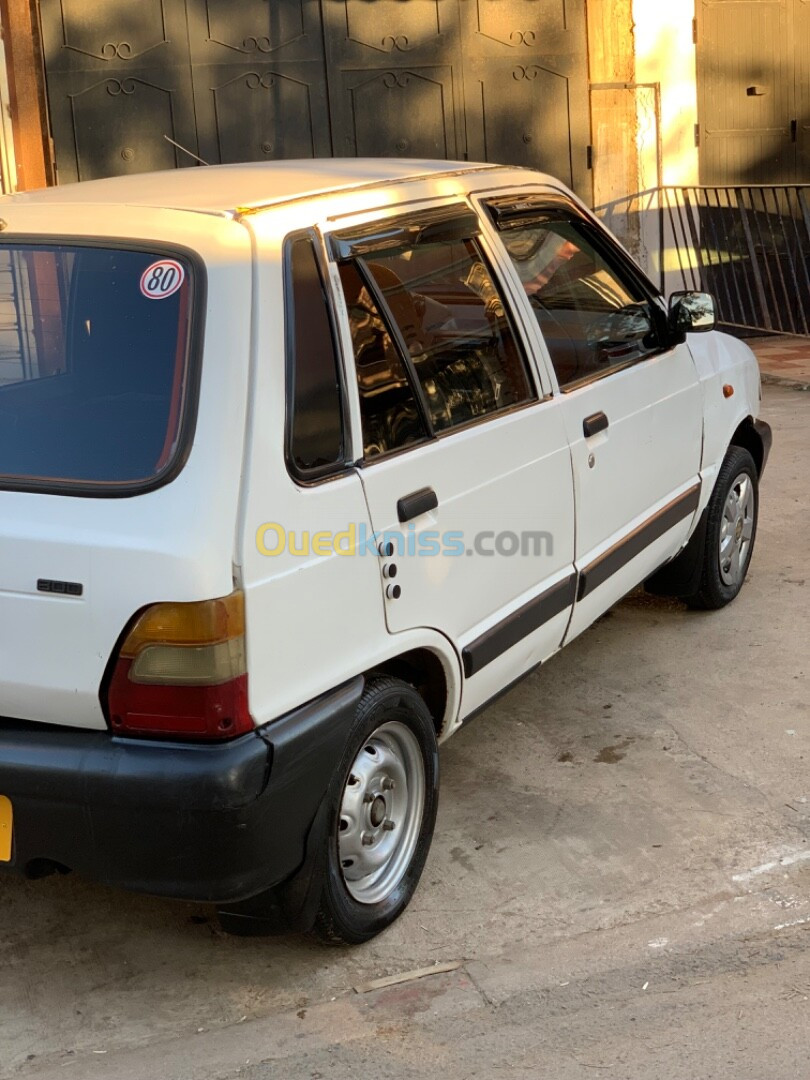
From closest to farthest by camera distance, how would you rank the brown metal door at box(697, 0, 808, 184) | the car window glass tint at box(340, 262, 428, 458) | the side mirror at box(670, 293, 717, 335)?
the car window glass tint at box(340, 262, 428, 458) → the side mirror at box(670, 293, 717, 335) → the brown metal door at box(697, 0, 808, 184)

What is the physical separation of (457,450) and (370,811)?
0.91 m

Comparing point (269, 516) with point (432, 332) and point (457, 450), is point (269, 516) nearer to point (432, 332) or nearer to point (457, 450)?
point (457, 450)

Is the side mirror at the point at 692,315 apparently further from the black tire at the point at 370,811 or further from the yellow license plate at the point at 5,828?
the yellow license plate at the point at 5,828

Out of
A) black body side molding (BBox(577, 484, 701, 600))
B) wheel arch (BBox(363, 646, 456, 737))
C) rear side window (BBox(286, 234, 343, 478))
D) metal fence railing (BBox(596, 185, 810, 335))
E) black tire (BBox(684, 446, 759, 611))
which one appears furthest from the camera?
metal fence railing (BBox(596, 185, 810, 335))

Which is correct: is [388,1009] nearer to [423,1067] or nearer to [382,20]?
[423,1067]

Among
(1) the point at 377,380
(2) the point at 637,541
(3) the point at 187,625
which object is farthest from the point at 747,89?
(3) the point at 187,625

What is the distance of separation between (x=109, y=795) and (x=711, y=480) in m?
2.99

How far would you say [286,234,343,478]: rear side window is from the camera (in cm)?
284

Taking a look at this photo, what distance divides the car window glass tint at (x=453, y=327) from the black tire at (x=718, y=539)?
164 cm

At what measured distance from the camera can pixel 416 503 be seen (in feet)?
10.3

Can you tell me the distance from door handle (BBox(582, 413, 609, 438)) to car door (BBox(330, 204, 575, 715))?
5.5 inches

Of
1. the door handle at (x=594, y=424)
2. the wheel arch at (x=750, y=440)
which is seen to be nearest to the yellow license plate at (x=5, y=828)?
the door handle at (x=594, y=424)

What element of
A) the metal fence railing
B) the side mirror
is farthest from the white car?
the metal fence railing

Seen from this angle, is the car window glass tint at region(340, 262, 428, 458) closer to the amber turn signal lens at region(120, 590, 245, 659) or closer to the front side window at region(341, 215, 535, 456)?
the front side window at region(341, 215, 535, 456)
